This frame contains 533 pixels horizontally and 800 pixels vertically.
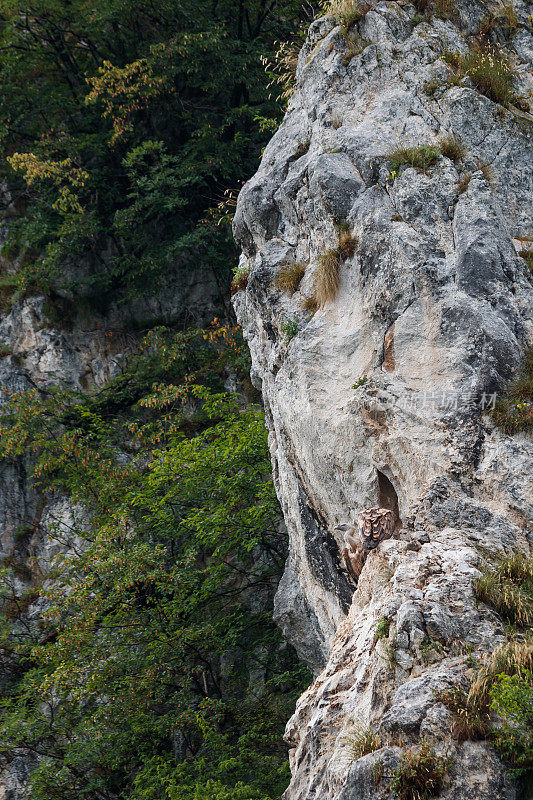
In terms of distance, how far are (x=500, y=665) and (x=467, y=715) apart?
1.31 feet

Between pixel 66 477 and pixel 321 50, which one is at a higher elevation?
pixel 321 50

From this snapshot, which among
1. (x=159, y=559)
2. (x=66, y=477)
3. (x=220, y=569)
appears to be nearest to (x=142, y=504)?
(x=159, y=559)

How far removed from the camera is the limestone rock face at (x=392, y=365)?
4.35 m

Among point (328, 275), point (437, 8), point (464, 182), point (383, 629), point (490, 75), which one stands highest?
point (437, 8)

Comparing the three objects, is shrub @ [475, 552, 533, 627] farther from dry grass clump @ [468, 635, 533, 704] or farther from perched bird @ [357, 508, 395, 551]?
perched bird @ [357, 508, 395, 551]

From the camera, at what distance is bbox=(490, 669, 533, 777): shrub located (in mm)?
3514

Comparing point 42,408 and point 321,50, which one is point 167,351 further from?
point 321,50

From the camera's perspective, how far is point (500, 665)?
3.93m

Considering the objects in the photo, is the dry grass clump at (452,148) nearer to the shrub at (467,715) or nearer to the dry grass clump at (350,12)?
the dry grass clump at (350,12)

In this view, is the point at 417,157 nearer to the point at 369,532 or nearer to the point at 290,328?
the point at 290,328

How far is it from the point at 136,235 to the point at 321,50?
373 inches

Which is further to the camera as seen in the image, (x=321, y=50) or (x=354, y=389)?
(x=321, y=50)

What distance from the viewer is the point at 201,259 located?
17469 millimetres

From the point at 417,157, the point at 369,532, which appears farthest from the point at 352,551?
the point at 417,157
